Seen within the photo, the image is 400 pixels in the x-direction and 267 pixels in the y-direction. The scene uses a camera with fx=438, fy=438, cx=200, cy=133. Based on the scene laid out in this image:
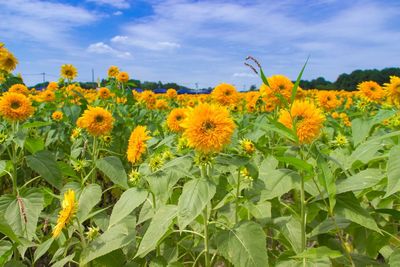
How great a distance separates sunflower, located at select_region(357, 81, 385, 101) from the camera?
4.51 meters

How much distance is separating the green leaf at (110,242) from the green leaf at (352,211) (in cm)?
98

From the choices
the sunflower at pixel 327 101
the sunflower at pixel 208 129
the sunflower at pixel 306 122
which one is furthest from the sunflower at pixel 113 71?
the sunflower at pixel 208 129

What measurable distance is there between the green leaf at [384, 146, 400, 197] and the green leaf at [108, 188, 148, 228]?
1.07 m

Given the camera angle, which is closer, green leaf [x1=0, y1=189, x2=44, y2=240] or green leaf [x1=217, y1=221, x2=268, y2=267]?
green leaf [x1=217, y1=221, x2=268, y2=267]

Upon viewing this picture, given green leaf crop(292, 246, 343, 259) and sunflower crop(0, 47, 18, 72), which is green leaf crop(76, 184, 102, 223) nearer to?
green leaf crop(292, 246, 343, 259)

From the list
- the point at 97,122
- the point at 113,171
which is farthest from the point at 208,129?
the point at 97,122

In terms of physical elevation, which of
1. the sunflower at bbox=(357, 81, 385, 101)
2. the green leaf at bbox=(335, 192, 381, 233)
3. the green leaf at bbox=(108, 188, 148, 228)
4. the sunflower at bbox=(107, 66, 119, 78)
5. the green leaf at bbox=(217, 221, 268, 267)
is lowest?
the green leaf at bbox=(217, 221, 268, 267)

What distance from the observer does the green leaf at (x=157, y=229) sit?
183 centimetres

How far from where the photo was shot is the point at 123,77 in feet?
22.1

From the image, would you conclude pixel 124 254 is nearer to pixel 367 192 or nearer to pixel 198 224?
pixel 198 224

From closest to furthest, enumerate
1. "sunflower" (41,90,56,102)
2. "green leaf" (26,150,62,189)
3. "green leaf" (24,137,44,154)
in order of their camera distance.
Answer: "green leaf" (26,150,62,189), "green leaf" (24,137,44,154), "sunflower" (41,90,56,102)

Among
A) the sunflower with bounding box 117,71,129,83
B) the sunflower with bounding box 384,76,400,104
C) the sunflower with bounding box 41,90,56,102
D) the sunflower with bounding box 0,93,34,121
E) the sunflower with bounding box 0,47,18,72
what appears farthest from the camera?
the sunflower with bounding box 117,71,129,83

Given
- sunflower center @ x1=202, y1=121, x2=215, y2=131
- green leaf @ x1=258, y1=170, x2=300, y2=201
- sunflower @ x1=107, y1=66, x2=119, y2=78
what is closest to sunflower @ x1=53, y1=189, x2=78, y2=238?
sunflower center @ x1=202, y1=121, x2=215, y2=131

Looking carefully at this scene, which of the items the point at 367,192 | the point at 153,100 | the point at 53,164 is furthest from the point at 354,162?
the point at 153,100
